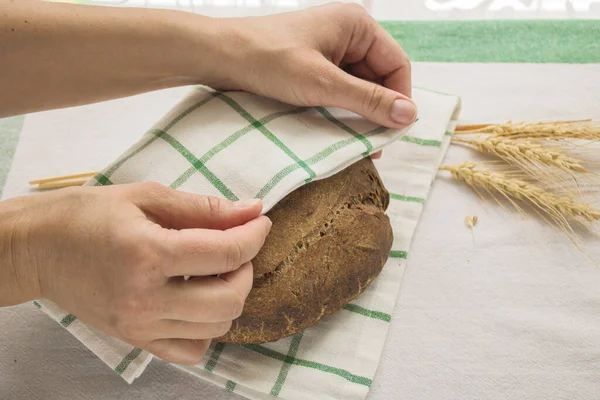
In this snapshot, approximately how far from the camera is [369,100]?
1.14 metres

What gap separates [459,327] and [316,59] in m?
0.64

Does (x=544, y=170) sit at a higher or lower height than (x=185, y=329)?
lower

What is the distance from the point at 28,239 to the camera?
2.94ft

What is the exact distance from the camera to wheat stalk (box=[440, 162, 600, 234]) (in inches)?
51.2

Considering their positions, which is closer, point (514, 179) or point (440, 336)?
point (440, 336)

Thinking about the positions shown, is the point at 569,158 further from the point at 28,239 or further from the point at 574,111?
the point at 28,239

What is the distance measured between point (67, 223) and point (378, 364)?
0.66 metres

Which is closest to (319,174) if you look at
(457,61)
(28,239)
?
(28,239)

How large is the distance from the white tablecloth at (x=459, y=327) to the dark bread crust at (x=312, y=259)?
0.16 meters

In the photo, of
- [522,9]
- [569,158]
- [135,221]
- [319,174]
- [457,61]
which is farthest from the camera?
[522,9]

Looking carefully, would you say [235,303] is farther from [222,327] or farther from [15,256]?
[15,256]

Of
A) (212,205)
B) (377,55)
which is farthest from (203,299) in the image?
(377,55)

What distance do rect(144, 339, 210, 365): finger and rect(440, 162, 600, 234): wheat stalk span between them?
777mm

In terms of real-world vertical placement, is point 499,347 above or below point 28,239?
below
